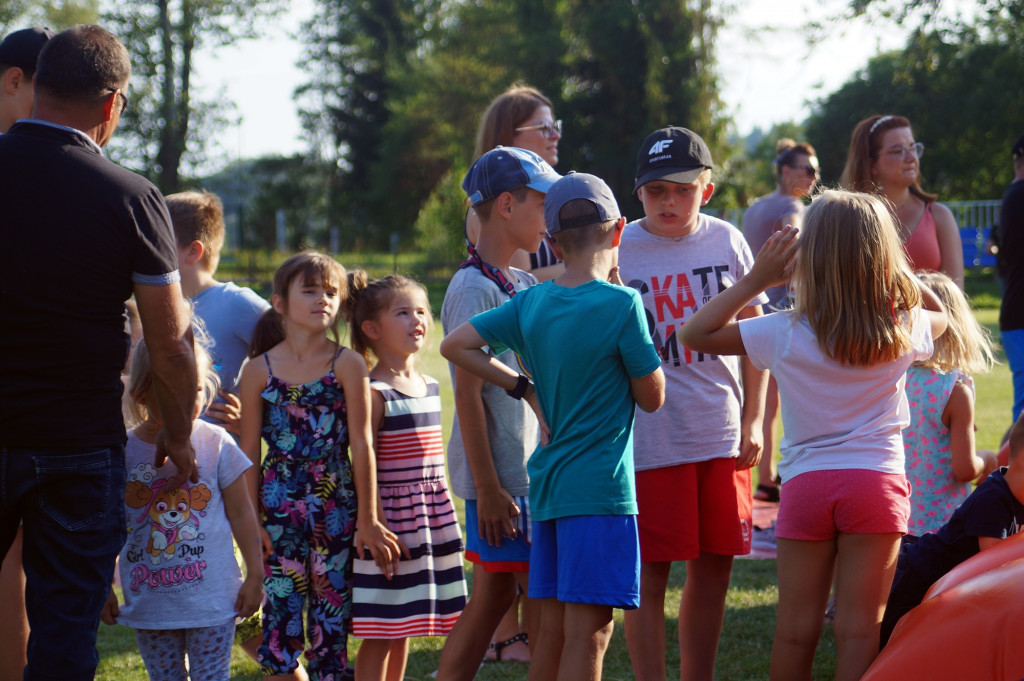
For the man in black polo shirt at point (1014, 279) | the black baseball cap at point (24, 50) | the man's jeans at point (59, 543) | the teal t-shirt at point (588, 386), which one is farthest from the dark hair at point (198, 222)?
the man in black polo shirt at point (1014, 279)

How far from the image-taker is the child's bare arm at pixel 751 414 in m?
3.88

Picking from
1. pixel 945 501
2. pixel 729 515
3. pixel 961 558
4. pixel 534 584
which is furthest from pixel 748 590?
pixel 534 584

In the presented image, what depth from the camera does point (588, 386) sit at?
3.01m

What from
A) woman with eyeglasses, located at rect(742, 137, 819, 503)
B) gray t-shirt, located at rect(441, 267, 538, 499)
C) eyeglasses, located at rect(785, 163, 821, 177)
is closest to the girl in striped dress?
gray t-shirt, located at rect(441, 267, 538, 499)

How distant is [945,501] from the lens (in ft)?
14.0

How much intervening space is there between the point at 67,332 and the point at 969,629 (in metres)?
2.35

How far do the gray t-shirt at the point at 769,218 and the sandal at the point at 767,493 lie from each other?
1331 millimetres

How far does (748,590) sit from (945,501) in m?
1.50

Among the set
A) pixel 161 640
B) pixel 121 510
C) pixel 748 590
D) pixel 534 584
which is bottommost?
pixel 748 590

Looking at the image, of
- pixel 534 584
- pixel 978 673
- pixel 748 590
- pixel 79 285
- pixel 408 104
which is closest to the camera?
pixel 978 673

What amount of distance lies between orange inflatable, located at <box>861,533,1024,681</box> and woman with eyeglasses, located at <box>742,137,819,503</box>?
3.93 metres

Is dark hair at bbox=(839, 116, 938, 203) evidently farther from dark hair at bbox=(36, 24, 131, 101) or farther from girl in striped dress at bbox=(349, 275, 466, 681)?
dark hair at bbox=(36, 24, 131, 101)

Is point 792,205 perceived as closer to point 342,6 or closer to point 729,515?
point 729,515

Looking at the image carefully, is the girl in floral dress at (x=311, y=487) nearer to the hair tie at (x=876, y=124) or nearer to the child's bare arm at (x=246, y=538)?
the child's bare arm at (x=246, y=538)
